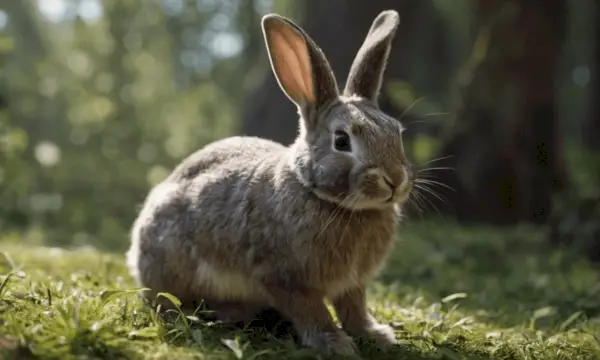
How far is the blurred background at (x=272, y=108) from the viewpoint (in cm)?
838

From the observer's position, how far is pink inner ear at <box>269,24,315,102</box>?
310 centimetres

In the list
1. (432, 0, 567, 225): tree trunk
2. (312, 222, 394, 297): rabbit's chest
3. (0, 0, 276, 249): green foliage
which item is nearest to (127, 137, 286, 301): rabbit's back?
(312, 222, 394, 297): rabbit's chest

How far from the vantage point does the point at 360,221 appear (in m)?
2.96

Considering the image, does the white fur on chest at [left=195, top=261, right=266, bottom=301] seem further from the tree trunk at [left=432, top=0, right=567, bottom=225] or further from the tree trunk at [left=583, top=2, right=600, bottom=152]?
the tree trunk at [left=583, top=2, right=600, bottom=152]

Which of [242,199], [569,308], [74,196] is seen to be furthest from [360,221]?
[74,196]

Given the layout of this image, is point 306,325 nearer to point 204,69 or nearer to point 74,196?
point 74,196

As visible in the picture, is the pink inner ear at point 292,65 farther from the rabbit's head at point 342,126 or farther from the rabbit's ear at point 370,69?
the rabbit's ear at point 370,69

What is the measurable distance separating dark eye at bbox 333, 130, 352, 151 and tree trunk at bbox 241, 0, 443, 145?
5.67m

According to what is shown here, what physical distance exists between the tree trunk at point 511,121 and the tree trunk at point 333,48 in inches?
50.0

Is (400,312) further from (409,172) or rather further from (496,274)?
(496,274)

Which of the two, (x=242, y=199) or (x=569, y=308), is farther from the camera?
(x=569, y=308)

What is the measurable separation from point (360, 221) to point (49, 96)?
41.9 ft

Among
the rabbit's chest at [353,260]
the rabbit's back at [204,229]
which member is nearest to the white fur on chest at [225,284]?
the rabbit's back at [204,229]

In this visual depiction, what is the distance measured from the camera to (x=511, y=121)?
28.2ft
